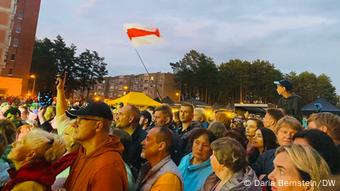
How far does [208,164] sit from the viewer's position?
3990mm

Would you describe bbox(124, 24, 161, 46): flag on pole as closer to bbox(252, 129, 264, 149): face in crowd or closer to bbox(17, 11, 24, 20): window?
bbox(252, 129, 264, 149): face in crowd

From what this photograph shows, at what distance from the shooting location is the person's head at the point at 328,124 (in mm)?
3580

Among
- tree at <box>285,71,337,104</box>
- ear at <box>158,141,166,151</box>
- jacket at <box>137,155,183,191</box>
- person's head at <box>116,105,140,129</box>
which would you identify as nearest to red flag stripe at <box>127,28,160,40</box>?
person's head at <box>116,105,140,129</box>

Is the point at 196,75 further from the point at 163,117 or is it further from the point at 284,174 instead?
the point at 284,174

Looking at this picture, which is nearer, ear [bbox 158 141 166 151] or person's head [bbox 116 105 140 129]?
ear [bbox 158 141 166 151]

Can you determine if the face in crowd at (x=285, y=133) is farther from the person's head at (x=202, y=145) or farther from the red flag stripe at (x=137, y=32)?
the red flag stripe at (x=137, y=32)

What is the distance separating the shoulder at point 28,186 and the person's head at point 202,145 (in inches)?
79.9

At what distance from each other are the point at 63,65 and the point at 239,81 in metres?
38.0

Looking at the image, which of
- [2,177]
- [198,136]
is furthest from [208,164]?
[2,177]

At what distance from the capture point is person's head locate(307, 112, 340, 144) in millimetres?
3580

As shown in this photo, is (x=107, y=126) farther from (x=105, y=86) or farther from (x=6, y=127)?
(x=105, y=86)

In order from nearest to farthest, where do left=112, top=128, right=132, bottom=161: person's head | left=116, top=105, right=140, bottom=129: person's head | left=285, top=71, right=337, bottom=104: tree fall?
left=112, top=128, right=132, bottom=161: person's head
left=116, top=105, right=140, bottom=129: person's head
left=285, top=71, right=337, bottom=104: tree

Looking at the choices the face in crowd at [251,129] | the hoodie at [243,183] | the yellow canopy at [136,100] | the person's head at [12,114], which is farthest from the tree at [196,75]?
the hoodie at [243,183]

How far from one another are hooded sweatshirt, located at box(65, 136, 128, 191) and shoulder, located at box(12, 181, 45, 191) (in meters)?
0.25
